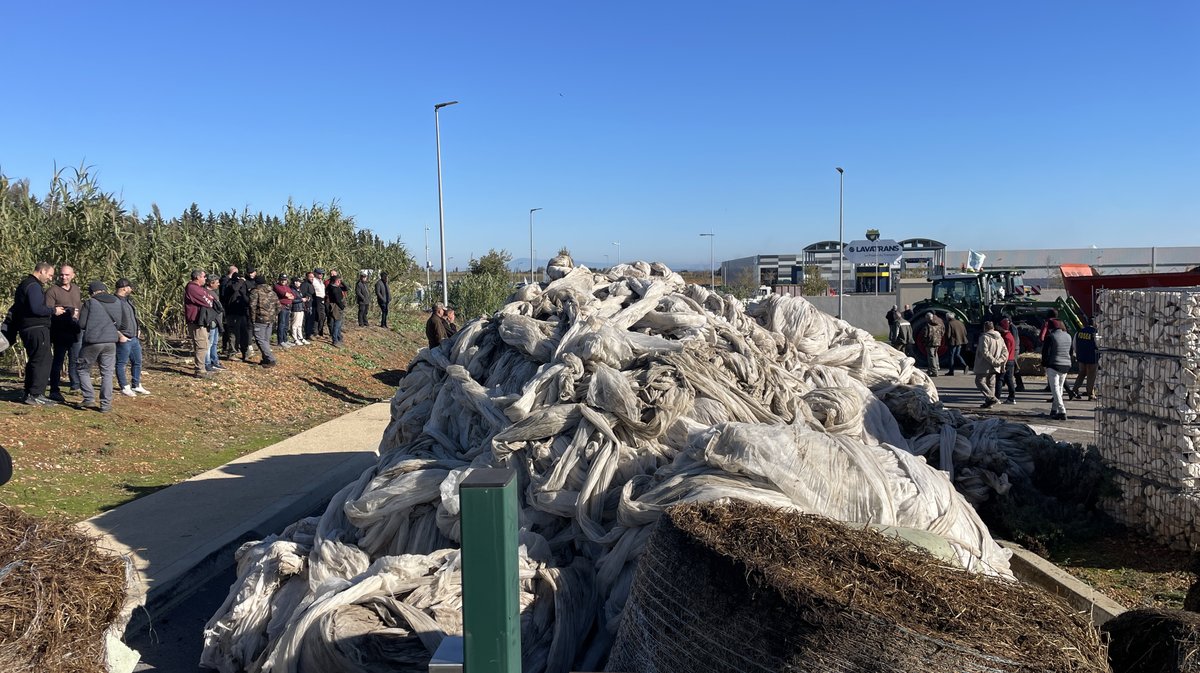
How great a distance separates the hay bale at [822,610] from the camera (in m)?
2.63

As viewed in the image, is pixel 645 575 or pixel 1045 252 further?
pixel 1045 252

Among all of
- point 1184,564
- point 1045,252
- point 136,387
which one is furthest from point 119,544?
point 1045,252

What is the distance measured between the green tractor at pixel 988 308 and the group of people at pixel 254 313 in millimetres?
13570

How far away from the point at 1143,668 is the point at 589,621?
2673mm

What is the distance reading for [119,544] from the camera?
6879 millimetres

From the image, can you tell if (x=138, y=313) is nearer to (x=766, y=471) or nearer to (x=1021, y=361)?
(x=766, y=471)

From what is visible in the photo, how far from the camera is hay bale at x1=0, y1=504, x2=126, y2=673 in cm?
310

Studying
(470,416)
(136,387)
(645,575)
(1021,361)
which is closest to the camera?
(645,575)

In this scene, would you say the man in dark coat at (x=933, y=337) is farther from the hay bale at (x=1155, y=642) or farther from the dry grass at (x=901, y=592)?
the dry grass at (x=901, y=592)

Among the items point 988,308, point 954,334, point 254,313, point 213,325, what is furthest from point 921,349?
point 213,325

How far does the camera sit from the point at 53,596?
10.6 ft

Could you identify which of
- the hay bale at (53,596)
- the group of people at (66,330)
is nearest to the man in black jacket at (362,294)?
the group of people at (66,330)

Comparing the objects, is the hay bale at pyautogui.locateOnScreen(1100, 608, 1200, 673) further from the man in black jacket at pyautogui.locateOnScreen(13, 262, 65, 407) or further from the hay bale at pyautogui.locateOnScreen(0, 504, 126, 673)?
the man in black jacket at pyautogui.locateOnScreen(13, 262, 65, 407)

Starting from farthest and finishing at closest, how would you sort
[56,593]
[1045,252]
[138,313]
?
1. [1045,252]
2. [138,313]
3. [56,593]
